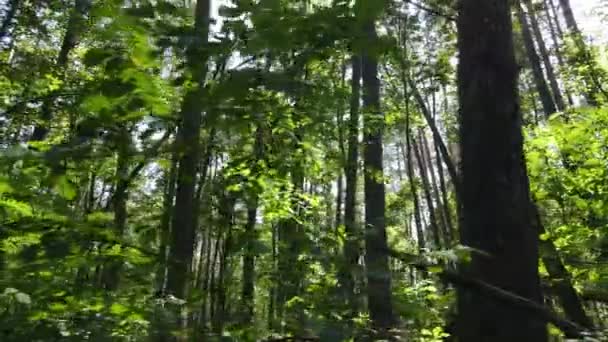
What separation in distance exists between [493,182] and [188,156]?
5.39ft

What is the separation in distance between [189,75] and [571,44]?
16005 mm

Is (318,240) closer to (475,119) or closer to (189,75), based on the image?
(189,75)

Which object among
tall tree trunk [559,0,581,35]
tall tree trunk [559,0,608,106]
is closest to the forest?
tall tree trunk [559,0,608,106]

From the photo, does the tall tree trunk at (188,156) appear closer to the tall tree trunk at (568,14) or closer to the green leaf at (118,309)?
the green leaf at (118,309)

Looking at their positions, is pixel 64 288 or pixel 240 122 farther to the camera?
pixel 64 288

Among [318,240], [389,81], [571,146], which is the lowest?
[318,240]

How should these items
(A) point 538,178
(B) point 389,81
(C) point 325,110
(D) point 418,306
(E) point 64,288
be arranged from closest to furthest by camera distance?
(D) point 418,306, (C) point 325,110, (E) point 64,288, (A) point 538,178, (B) point 389,81

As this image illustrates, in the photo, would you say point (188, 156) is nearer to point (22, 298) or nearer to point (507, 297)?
point (22, 298)

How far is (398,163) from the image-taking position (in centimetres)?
3912

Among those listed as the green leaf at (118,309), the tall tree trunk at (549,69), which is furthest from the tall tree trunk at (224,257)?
the tall tree trunk at (549,69)

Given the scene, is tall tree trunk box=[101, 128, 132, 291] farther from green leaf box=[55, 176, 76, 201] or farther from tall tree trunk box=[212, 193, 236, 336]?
tall tree trunk box=[212, 193, 236, 336]

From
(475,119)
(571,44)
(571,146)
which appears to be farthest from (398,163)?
(475,119)

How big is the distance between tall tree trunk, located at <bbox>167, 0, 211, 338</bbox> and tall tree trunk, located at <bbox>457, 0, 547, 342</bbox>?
137 cm

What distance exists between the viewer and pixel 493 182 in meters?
2.72
